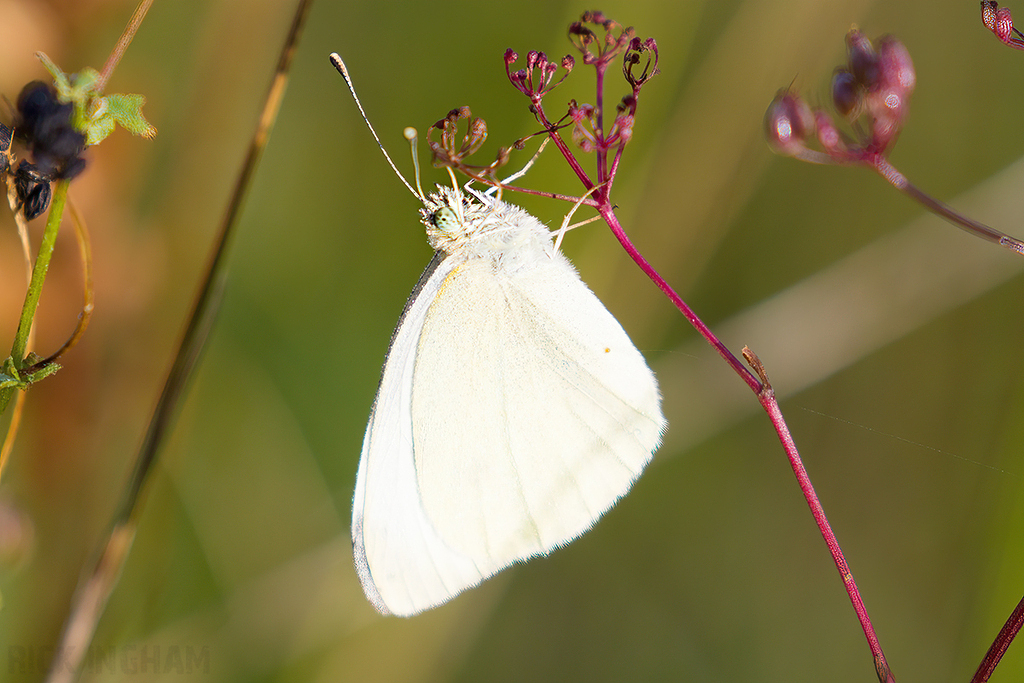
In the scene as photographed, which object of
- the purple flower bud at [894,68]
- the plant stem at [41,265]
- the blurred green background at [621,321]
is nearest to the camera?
the purple flower bud at [894,68]

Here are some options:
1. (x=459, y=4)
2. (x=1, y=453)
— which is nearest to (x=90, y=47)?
(x=459, y=4)

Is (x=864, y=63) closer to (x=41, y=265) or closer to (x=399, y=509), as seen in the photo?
(x=41, y=265)

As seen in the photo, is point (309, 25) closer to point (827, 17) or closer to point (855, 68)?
point (827, 17)

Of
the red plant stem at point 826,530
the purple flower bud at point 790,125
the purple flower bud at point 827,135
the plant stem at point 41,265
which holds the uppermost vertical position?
the plant stem at point 41,265

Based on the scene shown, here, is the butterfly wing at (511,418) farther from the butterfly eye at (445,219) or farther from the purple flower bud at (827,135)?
the purple flower bud at (827,135)

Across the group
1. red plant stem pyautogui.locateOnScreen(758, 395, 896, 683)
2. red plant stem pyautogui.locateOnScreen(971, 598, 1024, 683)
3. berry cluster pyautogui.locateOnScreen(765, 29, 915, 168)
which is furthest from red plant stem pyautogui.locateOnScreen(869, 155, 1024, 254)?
red plant stem pyautogui.locateOnScreen(971, 598, 1024, 683)

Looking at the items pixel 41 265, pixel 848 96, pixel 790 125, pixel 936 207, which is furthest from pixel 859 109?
pixel 41 265

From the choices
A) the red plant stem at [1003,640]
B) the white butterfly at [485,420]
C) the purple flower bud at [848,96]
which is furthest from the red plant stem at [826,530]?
the white butterfly at [485,420]
